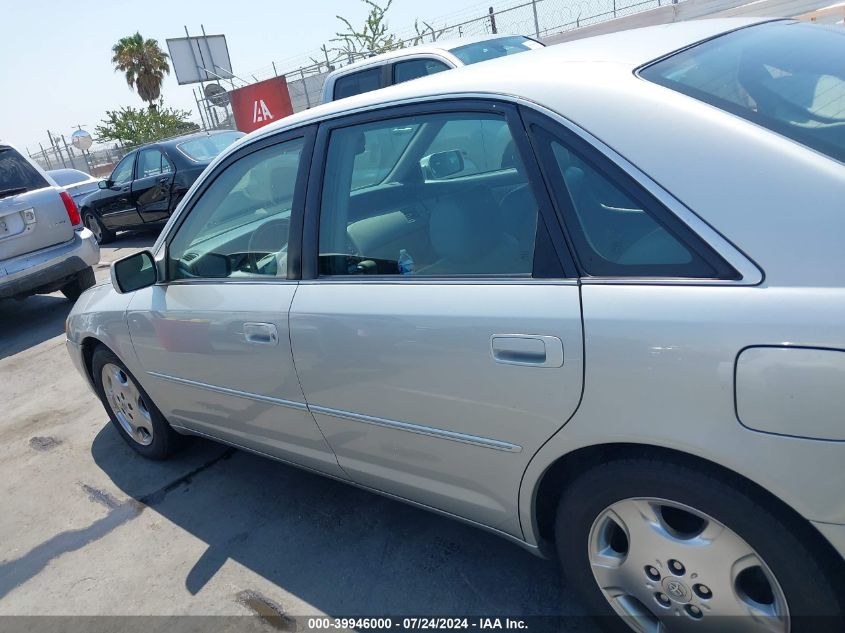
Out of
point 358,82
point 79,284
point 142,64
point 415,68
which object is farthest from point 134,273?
point 142,64

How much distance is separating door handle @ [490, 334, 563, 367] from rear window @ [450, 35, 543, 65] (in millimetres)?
5262

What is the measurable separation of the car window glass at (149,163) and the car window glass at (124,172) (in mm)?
317

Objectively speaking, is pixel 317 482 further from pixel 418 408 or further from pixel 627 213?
pixel 627 213

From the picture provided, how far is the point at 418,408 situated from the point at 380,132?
1.00 metres

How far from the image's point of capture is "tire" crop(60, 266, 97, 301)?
298 inches

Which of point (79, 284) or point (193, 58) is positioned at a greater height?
point (193, 58)

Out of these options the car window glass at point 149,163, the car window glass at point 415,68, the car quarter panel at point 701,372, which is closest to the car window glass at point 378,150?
the car quarter panel at point 701,372

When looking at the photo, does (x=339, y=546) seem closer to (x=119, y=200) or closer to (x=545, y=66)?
(x=545, y=66)

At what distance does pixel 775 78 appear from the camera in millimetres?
1898

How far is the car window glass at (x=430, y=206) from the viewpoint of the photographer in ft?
6.34

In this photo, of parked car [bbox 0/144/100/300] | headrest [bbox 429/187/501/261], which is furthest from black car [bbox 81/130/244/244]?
headrest [bbox 429/187/501/261]

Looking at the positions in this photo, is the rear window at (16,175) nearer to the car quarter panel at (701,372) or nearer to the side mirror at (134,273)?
the side mirror at (134,273)

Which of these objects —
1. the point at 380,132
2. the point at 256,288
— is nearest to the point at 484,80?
the point at 380,132

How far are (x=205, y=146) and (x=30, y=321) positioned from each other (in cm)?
355
